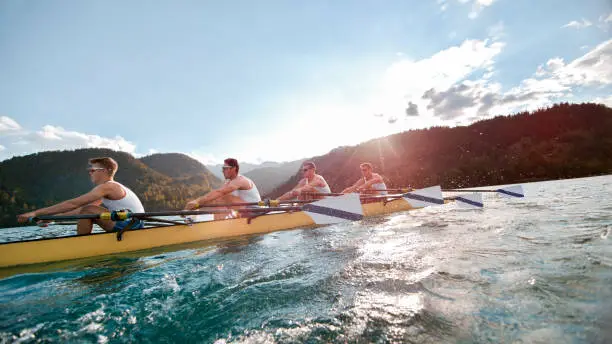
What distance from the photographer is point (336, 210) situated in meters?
7.77

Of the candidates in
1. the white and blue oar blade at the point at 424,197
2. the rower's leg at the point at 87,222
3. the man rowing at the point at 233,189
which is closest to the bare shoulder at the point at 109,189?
the rower's leg at the point at 87,222

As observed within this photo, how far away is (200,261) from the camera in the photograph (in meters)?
5.50

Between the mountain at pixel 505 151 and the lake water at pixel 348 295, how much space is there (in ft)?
188

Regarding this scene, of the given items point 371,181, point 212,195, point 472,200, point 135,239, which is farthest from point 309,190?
point 472,200

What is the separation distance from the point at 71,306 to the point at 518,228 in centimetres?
824

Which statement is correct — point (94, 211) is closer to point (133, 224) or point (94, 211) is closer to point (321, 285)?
point (133, 224)

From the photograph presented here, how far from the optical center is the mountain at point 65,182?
91062mm

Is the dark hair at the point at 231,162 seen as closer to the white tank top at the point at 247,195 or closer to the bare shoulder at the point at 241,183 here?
the bare shoulder at the point at 241,183

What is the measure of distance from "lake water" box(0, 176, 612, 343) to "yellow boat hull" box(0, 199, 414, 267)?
0.66 meters

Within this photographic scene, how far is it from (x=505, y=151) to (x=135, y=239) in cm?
7583

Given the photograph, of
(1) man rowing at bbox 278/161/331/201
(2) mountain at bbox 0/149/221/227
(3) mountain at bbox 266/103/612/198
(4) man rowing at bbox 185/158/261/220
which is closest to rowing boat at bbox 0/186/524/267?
(4) man rowing at bbox 185/158/261/220

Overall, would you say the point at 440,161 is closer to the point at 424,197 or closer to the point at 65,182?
the point at 424,197

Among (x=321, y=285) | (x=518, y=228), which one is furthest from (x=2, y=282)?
(x=518, y=228)

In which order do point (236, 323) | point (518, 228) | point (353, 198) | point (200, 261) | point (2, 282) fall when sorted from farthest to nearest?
point (353, 198)
point (518, 228)
point (200, 261)
point (2, 282)
point (236, 323)
